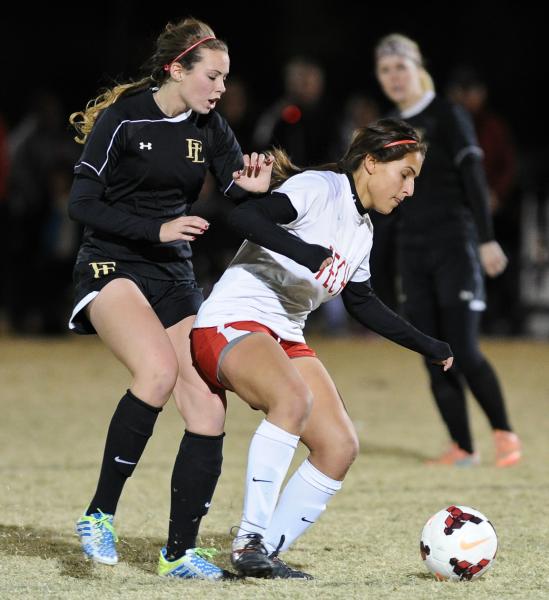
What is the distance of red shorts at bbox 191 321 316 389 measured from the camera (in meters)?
4.09

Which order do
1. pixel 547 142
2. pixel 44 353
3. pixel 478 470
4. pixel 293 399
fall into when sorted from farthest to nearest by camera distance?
1. pixel 547 142
2. pixel 44 353
3. pixel 478 470
4. pixel 293 399

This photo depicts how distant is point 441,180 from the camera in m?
6.67

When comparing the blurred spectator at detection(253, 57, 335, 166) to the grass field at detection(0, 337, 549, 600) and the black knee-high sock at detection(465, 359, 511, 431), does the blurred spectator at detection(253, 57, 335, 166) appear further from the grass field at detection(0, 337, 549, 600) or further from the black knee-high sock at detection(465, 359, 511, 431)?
the black knee-high sock at detection(465, 359, 511, 431)

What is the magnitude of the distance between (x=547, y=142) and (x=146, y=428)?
1345 cm

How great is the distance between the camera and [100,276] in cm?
432

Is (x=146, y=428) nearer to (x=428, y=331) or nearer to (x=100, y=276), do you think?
(x=100, y=276)

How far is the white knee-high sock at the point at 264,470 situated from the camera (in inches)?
155

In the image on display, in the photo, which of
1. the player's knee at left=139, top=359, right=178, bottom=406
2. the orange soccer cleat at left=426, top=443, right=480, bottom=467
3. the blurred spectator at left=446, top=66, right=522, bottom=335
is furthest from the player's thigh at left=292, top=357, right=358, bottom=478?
the blurred spectator at left=446, top=66, right=522, bottom=335

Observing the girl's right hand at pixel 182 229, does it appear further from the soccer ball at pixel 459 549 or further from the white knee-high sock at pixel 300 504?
the soccer ball at pixel 459 549

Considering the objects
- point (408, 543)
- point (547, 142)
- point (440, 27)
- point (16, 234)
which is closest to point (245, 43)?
point (440, 27)

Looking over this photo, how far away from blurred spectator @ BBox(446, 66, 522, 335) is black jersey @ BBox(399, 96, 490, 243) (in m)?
4.73

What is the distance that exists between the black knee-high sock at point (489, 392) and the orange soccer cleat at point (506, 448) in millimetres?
40

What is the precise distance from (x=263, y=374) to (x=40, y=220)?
9416mm

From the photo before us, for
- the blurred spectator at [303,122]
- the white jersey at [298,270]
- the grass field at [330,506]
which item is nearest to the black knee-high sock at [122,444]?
the grass field at [330,506]
